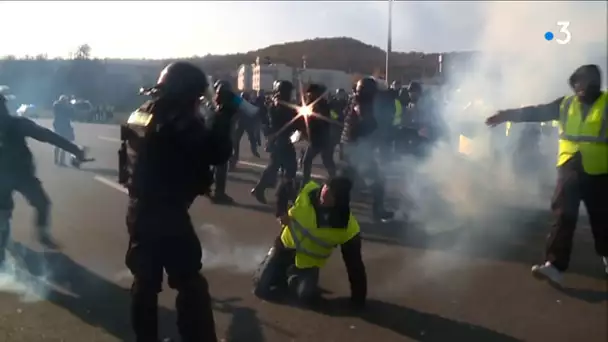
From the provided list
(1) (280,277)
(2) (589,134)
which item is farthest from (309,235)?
(2) (589,134)

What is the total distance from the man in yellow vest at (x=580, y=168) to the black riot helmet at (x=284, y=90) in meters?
4.35

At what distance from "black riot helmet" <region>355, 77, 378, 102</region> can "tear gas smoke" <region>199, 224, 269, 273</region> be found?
207cm

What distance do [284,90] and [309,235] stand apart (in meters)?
4.69

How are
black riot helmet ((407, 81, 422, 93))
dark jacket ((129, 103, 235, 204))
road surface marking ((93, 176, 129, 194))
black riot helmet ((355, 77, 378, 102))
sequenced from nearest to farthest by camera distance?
dark jacket ((129, 103, 235, 204)), black riot helmet ((355, 77, 378, 102)), road surface marking ((93, 176, 129, 194)), black riot helmet ((407, 81, 422, 93))

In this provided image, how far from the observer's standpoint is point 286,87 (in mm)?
9719

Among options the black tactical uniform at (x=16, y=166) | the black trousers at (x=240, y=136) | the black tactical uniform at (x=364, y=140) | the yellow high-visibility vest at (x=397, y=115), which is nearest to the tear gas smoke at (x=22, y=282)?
the black tactical uniform at (x=16, y=166)

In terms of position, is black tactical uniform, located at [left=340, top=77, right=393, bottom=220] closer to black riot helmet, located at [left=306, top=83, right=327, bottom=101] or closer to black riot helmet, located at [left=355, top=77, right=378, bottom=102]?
black riot helmet, located at [left=355, top=77, right=378, bottom=102]

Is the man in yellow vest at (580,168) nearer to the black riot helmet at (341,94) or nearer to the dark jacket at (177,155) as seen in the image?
the dark jacket at (177,155)

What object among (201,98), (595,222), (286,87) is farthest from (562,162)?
(286,87)

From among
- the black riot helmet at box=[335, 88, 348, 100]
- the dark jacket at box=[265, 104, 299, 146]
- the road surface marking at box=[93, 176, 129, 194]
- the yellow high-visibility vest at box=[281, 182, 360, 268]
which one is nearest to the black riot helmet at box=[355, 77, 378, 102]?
the dark jacket at box=[265, 104, 299, 146]

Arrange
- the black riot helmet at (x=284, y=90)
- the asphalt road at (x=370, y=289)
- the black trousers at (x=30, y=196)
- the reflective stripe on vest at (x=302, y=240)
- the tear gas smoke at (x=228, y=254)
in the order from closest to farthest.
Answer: the asphalt road at (x=370, y=289) → the reflective stripe on vest at (x=302, y=240) → the black trousers at (x=30, y=196) → the tear gas smoke at (x=228, y=254) → the black riot helmet at (x=284, y=90)

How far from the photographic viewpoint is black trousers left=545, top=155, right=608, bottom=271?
5.67 metres

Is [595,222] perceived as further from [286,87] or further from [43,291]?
[286,87]

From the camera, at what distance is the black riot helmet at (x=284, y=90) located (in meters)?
9.59
